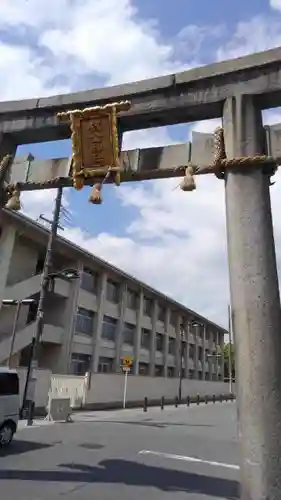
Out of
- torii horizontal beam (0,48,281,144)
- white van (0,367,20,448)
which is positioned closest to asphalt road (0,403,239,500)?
white van (0,367,20,448)

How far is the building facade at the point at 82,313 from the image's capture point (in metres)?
24.8

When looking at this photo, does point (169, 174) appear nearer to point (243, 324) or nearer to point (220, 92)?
point (220, 92)

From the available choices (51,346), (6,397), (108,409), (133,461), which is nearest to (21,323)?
(51,346)

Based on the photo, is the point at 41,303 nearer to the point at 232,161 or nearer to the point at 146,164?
the point at 146,164

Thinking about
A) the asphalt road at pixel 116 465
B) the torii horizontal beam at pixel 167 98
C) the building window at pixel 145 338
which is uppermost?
the building window at pixel 145 338

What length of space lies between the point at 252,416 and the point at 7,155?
552 cm

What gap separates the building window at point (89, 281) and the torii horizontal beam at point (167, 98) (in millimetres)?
24411

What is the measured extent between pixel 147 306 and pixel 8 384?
30238mm

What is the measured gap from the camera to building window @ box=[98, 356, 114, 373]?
33250 millimetres

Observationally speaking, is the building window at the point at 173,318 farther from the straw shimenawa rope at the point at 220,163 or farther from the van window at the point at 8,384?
the straw shimenawa rope at the point at 220,163

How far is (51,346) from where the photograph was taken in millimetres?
28859

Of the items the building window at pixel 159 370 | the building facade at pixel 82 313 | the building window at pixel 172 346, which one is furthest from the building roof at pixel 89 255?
the building window at pixel 159 370

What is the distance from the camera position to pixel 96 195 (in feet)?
21.5

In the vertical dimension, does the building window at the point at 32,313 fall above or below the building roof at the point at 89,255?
below
